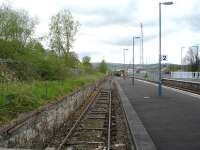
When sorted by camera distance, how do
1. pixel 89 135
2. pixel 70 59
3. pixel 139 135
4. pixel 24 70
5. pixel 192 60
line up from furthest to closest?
pixel 192 60 → pixel 70 59 → pixel 24 70 → pixel 89 135 → pixel 139 135

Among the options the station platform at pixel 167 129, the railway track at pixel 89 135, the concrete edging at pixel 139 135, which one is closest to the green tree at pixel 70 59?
the railway track at pixel 89 135

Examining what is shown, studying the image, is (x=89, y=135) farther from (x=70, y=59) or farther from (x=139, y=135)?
(x=70, y=59)

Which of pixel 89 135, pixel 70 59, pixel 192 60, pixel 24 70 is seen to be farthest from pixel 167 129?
pixel 192 60

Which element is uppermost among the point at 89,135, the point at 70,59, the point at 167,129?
the point at 70,59

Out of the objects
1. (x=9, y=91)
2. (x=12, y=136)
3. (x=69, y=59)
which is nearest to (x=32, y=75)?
(x=9, y=91)

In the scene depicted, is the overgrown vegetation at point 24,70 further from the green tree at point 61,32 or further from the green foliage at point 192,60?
the green foliage at point 192,60

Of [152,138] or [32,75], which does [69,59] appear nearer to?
[32,75]

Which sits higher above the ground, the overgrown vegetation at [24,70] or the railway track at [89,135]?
the overgrown vegetation at [24,70]

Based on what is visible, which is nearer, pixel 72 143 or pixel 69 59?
pixel 72 143

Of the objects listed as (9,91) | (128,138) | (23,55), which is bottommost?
(128,138)

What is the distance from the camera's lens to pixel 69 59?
52062 mm

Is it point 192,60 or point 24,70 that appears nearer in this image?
point 24,70

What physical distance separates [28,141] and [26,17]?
2860 cm

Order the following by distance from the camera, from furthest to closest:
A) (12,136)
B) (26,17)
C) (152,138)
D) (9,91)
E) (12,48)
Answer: (26,17), (12,48), (9,91), (152,138), (12,136)
